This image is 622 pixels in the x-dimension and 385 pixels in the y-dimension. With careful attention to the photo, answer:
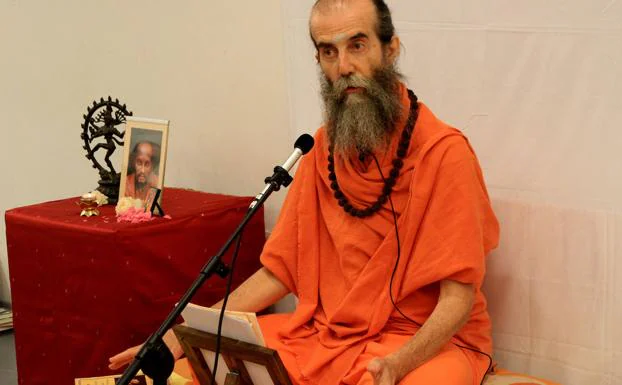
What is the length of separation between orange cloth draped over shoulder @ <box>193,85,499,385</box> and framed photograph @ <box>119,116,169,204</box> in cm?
70

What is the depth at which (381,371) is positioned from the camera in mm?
2416

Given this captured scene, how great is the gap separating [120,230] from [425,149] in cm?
120

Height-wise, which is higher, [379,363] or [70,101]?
[70,101]

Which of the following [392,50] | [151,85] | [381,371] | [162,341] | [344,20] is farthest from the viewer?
[151,85]

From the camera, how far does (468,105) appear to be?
3.12 m

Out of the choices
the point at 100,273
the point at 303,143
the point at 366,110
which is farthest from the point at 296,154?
the point at 100,273

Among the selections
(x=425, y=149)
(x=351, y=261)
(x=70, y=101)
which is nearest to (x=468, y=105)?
(x=425, y=149)

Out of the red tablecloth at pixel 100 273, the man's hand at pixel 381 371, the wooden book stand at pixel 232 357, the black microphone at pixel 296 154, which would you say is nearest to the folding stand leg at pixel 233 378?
the wooden book stand at pixel 232 357

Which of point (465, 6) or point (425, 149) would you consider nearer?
point (425, 149)

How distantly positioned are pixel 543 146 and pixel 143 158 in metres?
1.53

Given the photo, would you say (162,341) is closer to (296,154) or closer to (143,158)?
(296,154)

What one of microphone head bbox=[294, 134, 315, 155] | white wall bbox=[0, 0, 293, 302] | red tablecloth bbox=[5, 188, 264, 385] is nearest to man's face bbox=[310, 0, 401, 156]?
microphone head bbox=[294, 134, 315, 155]

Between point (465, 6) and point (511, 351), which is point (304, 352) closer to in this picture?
point (511, 351)

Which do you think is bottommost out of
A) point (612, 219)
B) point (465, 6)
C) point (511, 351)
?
point (511, 351)
